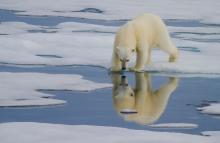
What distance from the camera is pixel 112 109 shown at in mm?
8625

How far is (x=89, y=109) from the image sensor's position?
8.61m

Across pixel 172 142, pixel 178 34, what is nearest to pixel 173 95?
pixel 172 142

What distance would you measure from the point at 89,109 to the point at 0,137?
6.15 ft

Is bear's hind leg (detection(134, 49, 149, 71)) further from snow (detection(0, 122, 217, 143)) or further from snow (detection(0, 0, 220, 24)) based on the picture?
snow (detection(0, 0, 220, 24))

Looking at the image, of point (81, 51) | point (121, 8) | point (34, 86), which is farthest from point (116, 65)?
point (121, 8)

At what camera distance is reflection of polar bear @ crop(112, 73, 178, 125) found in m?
8.28

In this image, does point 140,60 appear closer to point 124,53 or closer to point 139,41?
point 139,41

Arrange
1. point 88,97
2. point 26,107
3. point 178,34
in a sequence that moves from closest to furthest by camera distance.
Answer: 1. point 26,107
2. point 88,97
3. point 178,34

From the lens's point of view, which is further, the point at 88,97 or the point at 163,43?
the point at 163,43

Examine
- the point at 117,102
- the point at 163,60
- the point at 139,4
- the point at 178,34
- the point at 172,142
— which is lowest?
the point at 172,142

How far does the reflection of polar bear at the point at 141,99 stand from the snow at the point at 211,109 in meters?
0.43

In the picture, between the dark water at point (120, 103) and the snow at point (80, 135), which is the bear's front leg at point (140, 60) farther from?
the snow at point (80, 135)

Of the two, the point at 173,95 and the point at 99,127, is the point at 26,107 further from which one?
the point at 173,95

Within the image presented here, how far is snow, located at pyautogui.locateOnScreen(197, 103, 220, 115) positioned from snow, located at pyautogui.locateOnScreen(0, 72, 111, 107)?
5.09 feet
